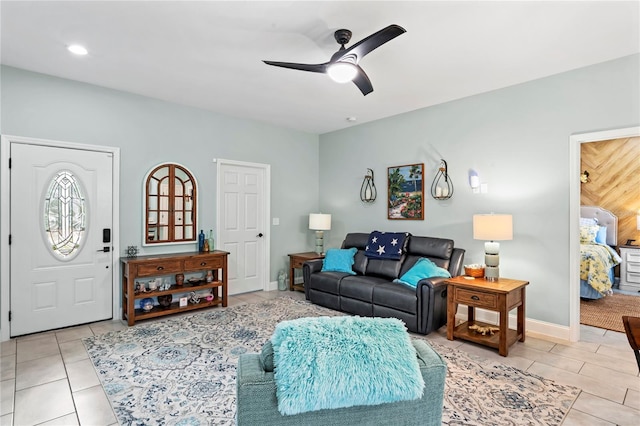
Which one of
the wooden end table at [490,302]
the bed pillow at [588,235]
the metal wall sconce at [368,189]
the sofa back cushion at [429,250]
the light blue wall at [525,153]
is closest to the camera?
the wooden end table at [490,302]

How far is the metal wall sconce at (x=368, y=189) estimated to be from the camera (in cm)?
531

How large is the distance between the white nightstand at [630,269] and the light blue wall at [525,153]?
10.5 feet

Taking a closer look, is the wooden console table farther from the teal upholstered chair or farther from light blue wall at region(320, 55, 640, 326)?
the teal upholstered chair

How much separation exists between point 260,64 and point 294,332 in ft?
9.31

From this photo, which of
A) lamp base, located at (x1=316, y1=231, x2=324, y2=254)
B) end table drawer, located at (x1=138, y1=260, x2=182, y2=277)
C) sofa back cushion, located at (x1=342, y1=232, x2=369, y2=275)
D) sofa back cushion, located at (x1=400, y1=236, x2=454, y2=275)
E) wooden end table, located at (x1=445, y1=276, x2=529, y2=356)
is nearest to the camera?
wooden end table, located at (x1=445, y1=276, x2=529, y2=356)

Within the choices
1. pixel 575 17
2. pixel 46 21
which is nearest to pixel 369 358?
pixel 575 17

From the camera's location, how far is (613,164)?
18.9ft

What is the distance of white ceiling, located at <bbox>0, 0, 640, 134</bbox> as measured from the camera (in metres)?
2.40

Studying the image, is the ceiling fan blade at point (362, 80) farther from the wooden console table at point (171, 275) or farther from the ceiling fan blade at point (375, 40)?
the wooden console table at point (171, 275)

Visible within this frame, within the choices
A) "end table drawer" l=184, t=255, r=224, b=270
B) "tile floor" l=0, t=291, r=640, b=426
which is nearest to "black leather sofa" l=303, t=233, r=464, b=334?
"tile floor" l=0, t=291, r=640, b=426

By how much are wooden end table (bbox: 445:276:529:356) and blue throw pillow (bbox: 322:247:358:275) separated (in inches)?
58.9

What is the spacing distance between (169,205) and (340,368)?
3958 mm

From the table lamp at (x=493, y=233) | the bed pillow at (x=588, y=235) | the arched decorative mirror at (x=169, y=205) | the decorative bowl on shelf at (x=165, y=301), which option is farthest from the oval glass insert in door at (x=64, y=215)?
the bed pillow at (x=588, y=235)

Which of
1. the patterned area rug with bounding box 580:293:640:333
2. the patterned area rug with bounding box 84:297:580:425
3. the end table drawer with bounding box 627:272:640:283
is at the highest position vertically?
the end table drawer with bounding box 627:272:640:283
